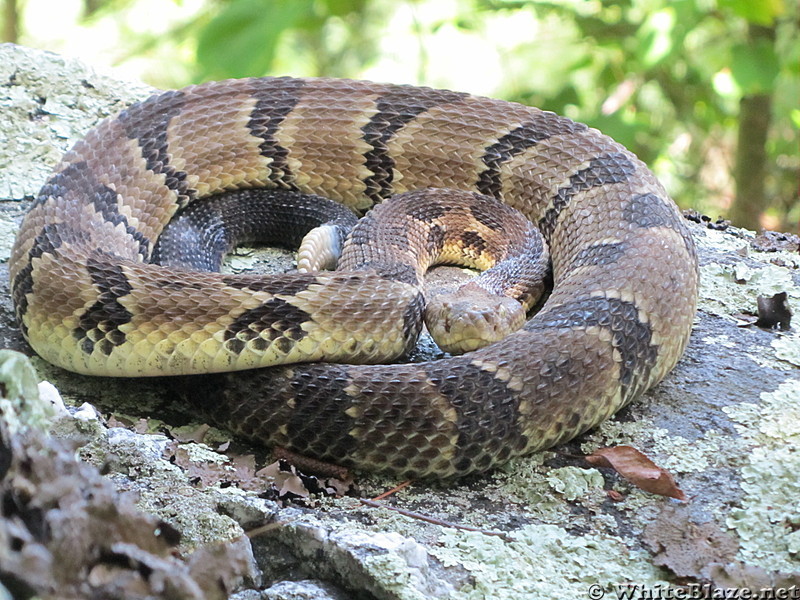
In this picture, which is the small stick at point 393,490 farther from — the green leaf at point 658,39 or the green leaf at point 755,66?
the green leaf at point 755,66

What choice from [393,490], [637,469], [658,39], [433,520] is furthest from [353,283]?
[658,39]

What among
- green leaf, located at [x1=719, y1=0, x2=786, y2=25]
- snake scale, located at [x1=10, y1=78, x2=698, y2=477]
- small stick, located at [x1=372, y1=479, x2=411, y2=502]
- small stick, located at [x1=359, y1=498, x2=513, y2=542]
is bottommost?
small stick, located at [x1=372, y1=479, x2=411, y2=502]

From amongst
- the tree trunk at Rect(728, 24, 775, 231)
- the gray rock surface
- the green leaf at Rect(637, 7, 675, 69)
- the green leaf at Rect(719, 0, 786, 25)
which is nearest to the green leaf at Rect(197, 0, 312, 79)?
the gray rock surface

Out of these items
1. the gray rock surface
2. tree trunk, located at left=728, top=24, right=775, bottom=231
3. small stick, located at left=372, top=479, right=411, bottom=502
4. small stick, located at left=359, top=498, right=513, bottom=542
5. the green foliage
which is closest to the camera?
the gray rock surface

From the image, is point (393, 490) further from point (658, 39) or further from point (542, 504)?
point (658, 39)

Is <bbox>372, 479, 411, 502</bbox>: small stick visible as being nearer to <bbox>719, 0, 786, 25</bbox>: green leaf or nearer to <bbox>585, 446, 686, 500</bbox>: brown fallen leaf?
<bbox>585, 446, 686, 500</bbox>: brown fallen leaf

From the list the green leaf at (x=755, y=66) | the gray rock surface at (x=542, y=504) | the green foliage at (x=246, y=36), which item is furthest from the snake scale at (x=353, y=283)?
the green leaf at (x=755, y=66)
